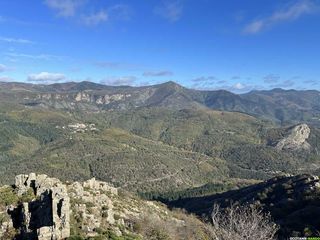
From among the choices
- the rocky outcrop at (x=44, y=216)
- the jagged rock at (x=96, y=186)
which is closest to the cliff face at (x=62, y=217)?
the rocky outcrop at (x=44, y=216)

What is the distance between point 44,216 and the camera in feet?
173

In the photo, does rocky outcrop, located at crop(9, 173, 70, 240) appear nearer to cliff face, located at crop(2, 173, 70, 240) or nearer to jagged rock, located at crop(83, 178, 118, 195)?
cliff face, located at crop(2, 173, 70, 240)

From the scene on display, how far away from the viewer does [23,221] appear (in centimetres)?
5497

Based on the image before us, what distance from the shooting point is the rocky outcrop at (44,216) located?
4606 centimetres

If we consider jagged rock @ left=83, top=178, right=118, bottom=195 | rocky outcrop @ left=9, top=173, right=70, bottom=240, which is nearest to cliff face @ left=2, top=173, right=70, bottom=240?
rocky outcrop @ left=9, top=173, right=70, bottom=240

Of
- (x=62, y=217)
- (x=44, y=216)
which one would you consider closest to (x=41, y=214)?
(x=44, y=216)

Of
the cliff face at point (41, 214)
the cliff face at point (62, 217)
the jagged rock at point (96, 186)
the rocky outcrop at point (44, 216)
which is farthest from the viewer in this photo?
the jagged rock at point (96, 186)

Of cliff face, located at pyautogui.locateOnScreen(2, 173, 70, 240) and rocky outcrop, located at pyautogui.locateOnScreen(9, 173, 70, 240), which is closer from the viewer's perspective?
rocky outcrop, located at pyautogui.locateOnScreen(9, 173, 70, 240)

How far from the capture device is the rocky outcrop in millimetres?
46062

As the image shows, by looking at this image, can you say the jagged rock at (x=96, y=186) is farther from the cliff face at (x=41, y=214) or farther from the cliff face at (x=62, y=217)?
the cliff face at (x=41, y=214)

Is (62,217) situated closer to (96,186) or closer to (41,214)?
(41,214)

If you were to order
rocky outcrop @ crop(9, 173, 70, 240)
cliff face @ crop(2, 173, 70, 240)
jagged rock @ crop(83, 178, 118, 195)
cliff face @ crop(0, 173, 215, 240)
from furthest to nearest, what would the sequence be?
jagged rock @ crop(83, 178, 118, 195) < cliff face @ crop(0, 173, 215, 240) < cliff face @ crop(2, 173, 70, 240) < rocky outcrop @ crop(9, 173, 70, 240)

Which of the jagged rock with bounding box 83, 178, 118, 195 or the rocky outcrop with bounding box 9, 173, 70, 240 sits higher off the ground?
the rocky outcrop with bounding box 9, 173, 70, 240

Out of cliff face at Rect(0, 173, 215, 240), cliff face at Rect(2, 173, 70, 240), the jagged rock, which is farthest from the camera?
the jagged rock
